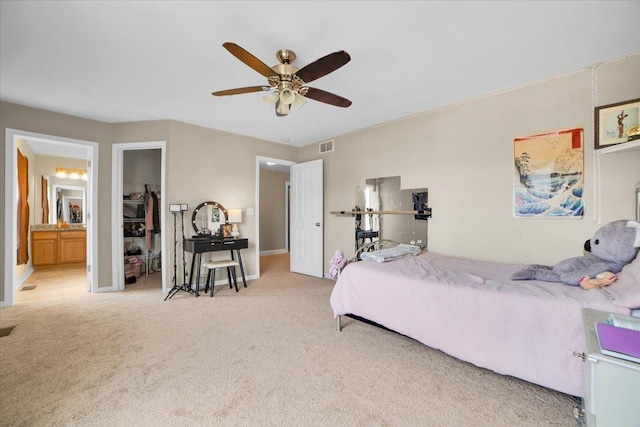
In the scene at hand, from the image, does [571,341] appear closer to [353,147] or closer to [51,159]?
[353,147]

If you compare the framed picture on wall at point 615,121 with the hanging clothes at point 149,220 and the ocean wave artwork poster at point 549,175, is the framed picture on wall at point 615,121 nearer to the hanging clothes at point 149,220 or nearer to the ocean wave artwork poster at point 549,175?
the ocean wave artwork poster at point 549,175

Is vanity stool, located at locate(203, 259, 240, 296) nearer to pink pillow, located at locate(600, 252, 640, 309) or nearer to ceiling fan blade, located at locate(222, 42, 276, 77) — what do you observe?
ceiling fan blade, located at locate(222, 42, 276, 77)

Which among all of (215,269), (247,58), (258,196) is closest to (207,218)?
(215,269)

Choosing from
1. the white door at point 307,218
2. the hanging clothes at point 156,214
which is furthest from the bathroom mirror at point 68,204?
the white door at point 307,218

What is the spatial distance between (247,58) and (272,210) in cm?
607

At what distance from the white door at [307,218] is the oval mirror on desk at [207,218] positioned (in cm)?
148

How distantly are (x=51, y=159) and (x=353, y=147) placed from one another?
6562 millimetres

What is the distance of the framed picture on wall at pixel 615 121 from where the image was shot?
226 centimetres

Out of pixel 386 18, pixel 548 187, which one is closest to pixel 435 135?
pixel 548 187

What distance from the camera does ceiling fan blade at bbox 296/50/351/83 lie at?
5.79 ft

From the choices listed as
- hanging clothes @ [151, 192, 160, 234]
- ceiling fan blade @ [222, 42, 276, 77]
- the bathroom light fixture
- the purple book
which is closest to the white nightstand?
the purple book

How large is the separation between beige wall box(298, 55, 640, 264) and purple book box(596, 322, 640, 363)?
1.94 metres

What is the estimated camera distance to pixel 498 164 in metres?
3.00

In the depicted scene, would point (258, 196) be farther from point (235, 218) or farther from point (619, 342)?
point (619, 342)
